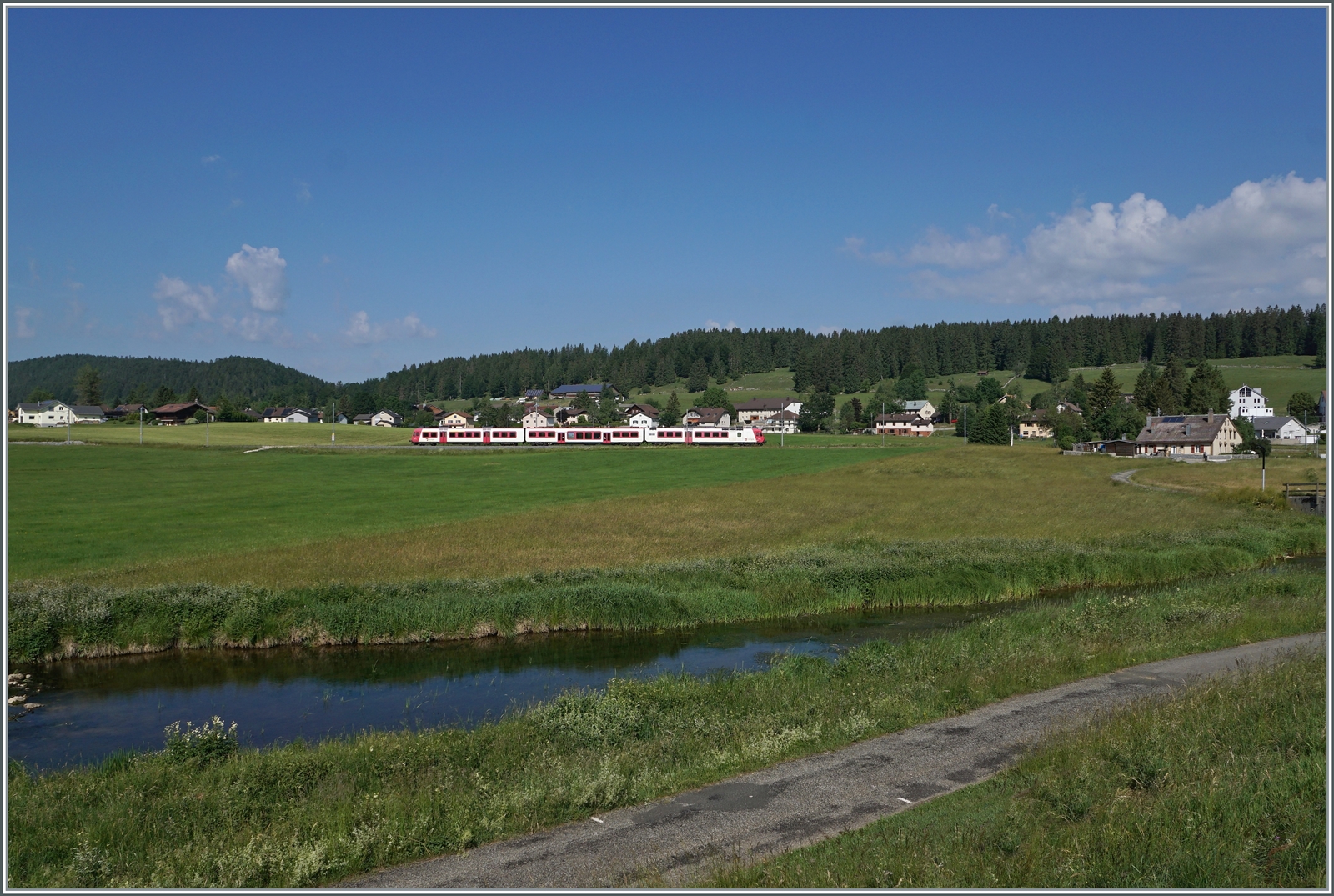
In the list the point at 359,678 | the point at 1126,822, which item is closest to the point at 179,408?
the point at 359,678

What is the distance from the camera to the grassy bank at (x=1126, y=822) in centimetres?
955

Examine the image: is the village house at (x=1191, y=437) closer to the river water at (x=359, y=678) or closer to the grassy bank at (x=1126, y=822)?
the river water at (x=359, y=678)

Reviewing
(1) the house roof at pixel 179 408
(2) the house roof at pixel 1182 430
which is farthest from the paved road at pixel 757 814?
(1) the house roof at pixel 179 408

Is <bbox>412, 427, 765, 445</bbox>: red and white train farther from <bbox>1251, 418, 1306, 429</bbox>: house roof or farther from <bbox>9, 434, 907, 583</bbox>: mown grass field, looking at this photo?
<bbox>1251, 418, 1306, 429</bbox>: house roof

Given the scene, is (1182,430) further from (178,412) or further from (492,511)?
(178,412)

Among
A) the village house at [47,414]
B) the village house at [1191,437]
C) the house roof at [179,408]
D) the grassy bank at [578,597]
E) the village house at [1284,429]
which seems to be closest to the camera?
the grassy bank at [578,597]

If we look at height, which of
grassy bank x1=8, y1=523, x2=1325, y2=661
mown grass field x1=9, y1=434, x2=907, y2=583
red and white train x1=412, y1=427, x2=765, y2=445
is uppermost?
red and white train x1=412, y1=427, x2=765, y2=445

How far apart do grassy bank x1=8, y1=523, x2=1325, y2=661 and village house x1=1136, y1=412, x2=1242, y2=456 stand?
3451 inches

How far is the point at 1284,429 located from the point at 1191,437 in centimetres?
3968

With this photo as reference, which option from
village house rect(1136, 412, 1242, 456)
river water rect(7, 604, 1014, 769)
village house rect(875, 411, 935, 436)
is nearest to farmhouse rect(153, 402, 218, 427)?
village house rect(875, 411, 935, 436)

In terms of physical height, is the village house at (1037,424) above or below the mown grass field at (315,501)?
above

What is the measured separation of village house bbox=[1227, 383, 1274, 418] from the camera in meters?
170

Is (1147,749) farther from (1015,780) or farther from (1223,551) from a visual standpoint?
(1223,551)

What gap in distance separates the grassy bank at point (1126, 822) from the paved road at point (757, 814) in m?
0.62
